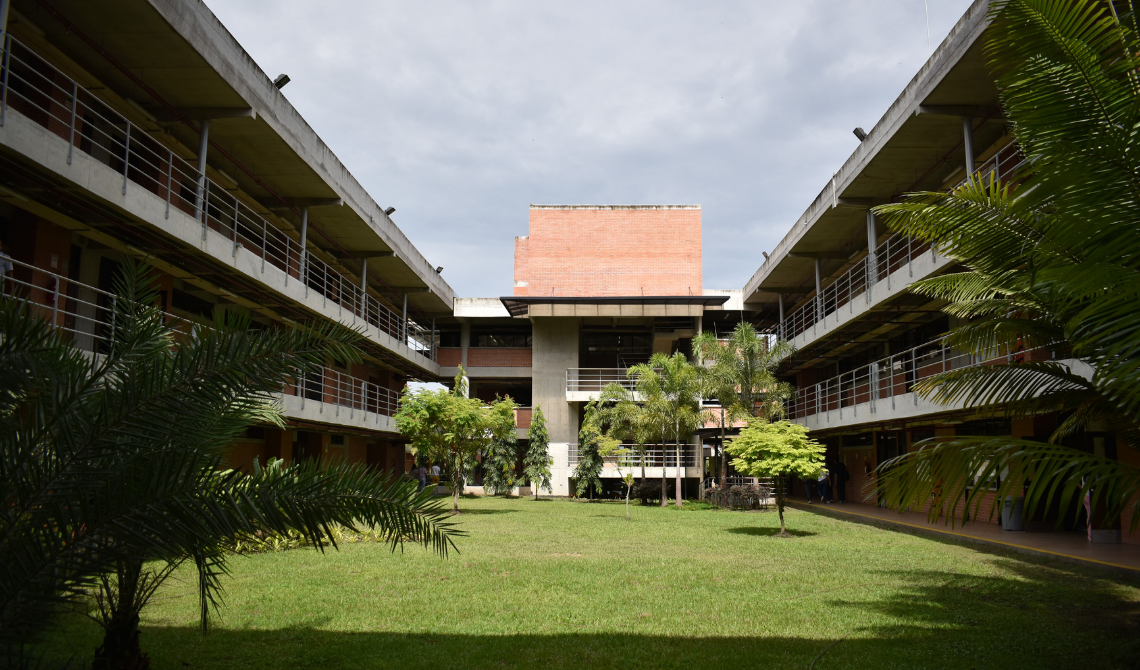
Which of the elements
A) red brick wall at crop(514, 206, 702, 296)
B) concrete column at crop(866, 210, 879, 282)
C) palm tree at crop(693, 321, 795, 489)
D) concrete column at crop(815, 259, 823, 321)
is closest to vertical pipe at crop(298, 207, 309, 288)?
palm tree at crop(693, 321, 795, 489)

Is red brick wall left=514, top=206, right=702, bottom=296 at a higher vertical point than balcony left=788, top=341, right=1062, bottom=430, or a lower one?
higher

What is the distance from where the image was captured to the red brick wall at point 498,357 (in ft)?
118

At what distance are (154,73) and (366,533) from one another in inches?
351

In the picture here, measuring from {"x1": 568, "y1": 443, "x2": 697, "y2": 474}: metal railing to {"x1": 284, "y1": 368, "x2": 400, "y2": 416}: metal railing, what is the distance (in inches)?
292

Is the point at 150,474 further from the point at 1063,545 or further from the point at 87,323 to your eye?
the point at 1063,545

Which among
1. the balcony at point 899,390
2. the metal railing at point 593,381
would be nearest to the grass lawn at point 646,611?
the balcony at point 899,390

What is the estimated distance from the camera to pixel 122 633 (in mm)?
5727

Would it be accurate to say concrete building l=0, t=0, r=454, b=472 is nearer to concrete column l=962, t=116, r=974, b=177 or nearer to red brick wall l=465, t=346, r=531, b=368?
concrete column l=962, t=116, r=974, b=177

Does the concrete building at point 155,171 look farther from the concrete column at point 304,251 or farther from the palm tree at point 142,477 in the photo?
the palm tree at point 142,477

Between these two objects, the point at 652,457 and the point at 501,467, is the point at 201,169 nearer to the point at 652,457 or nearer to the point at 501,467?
the point at 501,467

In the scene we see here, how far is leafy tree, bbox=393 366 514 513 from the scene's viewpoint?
2194 cm

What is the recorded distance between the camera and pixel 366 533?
15.8 m

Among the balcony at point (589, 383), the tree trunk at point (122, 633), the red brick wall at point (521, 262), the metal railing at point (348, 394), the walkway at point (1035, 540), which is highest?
the red brick wall at point (521, 262)

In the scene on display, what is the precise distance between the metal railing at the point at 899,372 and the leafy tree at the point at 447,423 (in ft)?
32.4
